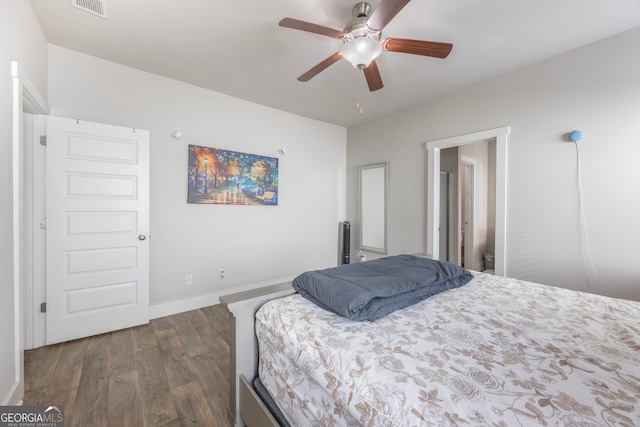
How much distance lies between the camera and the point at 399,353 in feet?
2.90

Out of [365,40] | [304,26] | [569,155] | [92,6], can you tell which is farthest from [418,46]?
[92,6]

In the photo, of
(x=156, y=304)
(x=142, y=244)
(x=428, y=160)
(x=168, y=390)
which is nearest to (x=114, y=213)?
(x=142, y=244)

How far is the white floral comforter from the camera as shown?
66 centimetres

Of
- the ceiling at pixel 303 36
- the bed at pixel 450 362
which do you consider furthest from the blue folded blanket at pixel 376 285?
the ceiling at pixel 303 36

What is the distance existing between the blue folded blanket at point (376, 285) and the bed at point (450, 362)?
42mm

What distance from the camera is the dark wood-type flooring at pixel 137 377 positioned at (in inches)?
59.1

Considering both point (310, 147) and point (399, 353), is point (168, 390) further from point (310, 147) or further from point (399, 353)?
point (310, 147)

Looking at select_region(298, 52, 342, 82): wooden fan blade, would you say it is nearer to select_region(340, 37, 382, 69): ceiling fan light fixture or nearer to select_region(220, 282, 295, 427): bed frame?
select_region(340, 37, 382, 69): ceiling fan light fixture

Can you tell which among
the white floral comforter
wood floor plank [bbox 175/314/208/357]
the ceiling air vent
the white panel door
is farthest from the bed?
the ceiling air vent

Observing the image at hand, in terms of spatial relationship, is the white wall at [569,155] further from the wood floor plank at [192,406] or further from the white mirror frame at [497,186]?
the wood floor plank at [192,406]

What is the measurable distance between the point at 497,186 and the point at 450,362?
8.29 ft

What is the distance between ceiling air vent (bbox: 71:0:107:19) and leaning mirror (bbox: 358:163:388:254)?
332 centimetres

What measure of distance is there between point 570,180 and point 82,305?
455cm

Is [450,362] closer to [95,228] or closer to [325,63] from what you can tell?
[325,63]
